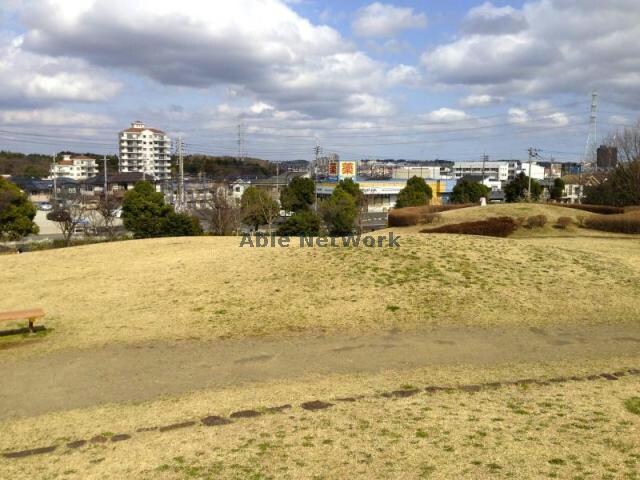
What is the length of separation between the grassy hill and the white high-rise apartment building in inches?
2950

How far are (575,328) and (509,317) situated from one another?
3.28ft

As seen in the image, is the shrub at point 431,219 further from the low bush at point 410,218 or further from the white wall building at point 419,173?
the white wall building at point 419,173

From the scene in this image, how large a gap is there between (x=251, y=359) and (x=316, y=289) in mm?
3056

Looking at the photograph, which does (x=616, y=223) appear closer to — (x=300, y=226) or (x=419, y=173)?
(x=300, y=226)

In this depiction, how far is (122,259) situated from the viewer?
13258 mm

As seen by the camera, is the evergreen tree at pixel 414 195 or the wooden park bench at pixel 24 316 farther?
the evergreen tree at pixel 414 195

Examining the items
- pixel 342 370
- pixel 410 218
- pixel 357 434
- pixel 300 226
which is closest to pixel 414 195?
pixel 300 226

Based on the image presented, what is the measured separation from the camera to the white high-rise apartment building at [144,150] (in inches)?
3312

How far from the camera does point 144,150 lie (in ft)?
282

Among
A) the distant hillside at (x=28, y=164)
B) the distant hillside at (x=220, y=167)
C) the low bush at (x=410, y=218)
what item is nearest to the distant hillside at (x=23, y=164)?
the distant hillside at (x=28, y=164)

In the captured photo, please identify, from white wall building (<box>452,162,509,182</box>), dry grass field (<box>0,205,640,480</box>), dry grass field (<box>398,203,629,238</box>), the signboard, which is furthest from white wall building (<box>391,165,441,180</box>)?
dry grass field (<box>0,205,640,480</box>)

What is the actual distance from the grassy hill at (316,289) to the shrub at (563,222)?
6.24m

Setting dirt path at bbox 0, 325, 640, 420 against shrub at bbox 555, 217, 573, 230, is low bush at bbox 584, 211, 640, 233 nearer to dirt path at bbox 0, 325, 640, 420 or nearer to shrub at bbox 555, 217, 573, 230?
shrub at bbox 555, 217, 573, 230

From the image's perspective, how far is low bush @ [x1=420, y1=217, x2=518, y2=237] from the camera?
18.1m
